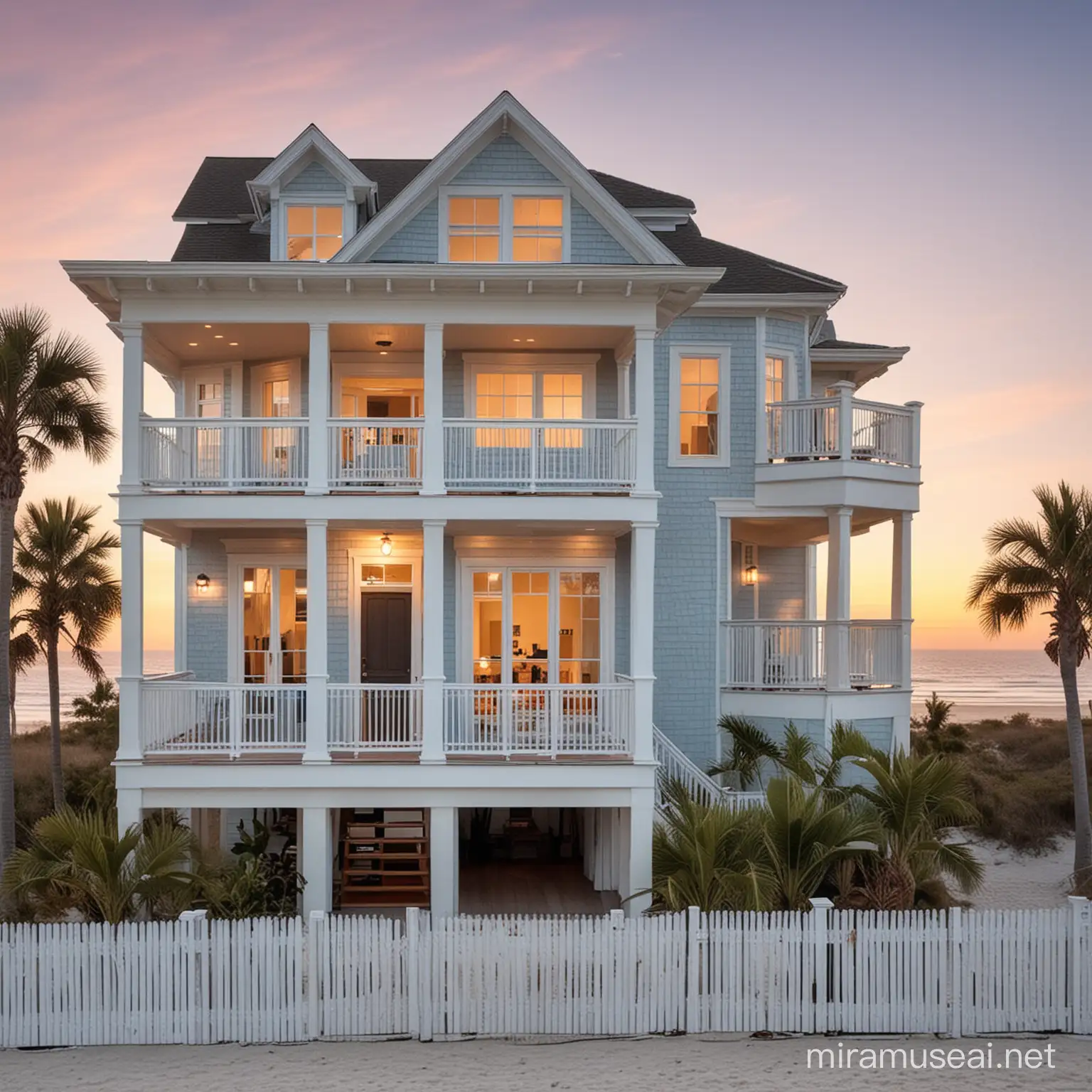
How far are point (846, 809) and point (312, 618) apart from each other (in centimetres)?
724

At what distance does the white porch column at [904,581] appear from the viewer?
17.1m

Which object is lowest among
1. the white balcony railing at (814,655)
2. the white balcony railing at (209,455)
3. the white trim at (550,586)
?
the white balcony railing at (814,655)

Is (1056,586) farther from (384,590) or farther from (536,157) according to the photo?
(384,590)

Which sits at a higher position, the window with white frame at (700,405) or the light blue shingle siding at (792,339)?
the light blue shingle siding at (792,339)

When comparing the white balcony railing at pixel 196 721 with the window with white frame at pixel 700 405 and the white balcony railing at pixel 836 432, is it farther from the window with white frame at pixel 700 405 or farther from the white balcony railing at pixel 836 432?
the white balcony railing at pixel 836 432

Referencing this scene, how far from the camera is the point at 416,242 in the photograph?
15086 mm

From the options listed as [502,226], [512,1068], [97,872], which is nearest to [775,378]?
[502,226]

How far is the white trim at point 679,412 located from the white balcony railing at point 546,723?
5.08 m

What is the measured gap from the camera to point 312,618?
1355 cm

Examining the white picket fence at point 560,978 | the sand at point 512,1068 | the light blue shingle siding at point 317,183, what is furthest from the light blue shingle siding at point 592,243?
A: the sand at point 512,1068

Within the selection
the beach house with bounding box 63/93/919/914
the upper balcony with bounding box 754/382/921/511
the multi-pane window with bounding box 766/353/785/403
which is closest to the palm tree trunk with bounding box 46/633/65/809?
the beach house with bounding box 63/93/919/914

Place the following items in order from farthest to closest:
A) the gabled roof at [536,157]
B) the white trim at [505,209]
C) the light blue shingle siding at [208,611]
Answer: the light blue shingle siding at [208,611] → the white trim at [505,209] → the gabled roof at [536,157]

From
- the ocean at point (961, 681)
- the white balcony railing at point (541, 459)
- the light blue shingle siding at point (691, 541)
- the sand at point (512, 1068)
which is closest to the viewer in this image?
the sand at point (512, 1068)

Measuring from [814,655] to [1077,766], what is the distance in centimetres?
577
